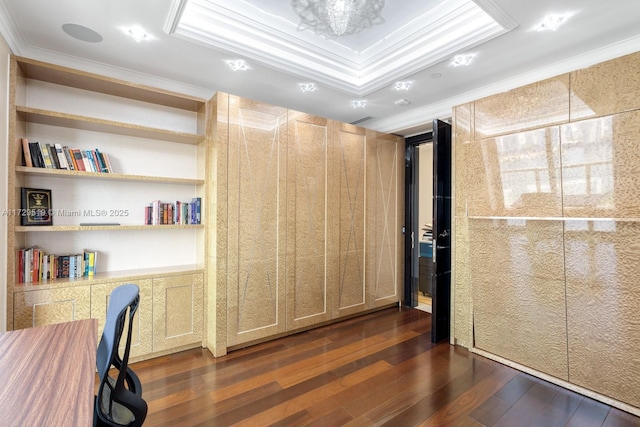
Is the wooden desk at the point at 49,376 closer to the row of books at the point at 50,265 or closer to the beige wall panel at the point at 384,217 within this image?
the row of books at the point at 50,265

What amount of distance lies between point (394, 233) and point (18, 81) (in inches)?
168

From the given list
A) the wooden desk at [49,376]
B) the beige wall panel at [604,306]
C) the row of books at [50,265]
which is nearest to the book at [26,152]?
the row of books at [50,265]

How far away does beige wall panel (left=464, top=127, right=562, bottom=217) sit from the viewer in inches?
101

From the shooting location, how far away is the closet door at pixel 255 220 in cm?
302

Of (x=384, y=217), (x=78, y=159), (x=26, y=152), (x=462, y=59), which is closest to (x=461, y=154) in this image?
(x=462, y=59)

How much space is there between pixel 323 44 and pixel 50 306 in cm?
329

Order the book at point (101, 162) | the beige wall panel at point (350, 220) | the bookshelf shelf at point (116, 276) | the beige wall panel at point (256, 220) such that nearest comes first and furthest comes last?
the bookshelf shelf at point (116, 276) → the book at point (101, 162) → the beige wall panel at point (256, 220) → the beige wall panel at point (350, 220)

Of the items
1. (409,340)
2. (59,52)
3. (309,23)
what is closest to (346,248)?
(409,340)

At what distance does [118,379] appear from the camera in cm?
129

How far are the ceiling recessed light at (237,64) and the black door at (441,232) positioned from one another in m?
2.03

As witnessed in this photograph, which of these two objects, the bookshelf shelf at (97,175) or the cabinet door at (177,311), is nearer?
the bookshelf shelf at (97,175)

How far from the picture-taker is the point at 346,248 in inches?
154

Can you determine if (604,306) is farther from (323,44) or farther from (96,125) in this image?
(96,125)

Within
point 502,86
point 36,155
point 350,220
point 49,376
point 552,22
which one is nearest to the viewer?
point 49,376
